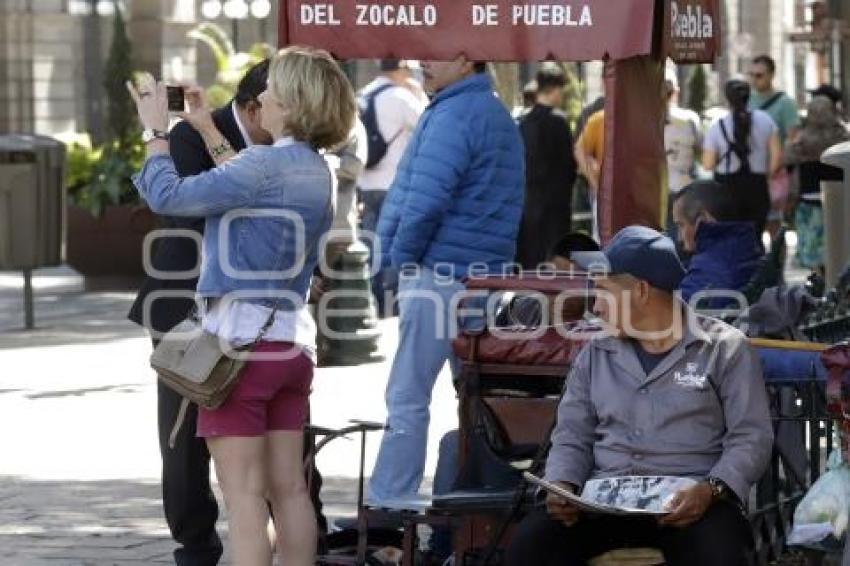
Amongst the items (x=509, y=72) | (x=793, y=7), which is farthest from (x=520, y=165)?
(x=793, y=7)

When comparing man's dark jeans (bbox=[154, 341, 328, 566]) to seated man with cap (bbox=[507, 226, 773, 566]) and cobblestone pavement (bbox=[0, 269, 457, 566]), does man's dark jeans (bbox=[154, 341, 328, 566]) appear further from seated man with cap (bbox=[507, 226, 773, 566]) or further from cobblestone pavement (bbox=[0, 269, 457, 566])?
seated man with cap (bbox=[507, 226, 773, 566])

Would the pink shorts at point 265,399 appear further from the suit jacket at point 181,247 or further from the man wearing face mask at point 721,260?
the man wearing face mask at point 721,260

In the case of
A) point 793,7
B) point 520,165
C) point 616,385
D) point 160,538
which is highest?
point 793,7

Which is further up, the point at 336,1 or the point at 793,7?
the point at 793,7

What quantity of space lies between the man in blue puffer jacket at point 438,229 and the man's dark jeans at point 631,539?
193cm

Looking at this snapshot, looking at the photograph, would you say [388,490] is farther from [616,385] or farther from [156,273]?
[616,385]

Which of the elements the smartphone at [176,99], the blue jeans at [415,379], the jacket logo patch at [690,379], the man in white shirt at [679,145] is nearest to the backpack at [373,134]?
the man in white shirt at [679,145]

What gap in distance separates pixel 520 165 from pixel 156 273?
153 cm

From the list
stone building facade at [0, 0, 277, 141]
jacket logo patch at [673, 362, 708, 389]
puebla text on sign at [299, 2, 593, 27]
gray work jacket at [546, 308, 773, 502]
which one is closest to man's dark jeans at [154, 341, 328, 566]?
puebla text on sign at [299, 2, 593, 27]

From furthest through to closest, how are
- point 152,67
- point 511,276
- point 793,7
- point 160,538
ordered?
point 793,7, point 152,67, point 160,538, point 511,276

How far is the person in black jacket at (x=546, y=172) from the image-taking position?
1744 cm

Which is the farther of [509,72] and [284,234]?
[509,72]

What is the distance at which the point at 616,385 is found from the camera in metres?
7.11

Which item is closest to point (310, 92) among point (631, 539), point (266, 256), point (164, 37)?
point (266, 256)
